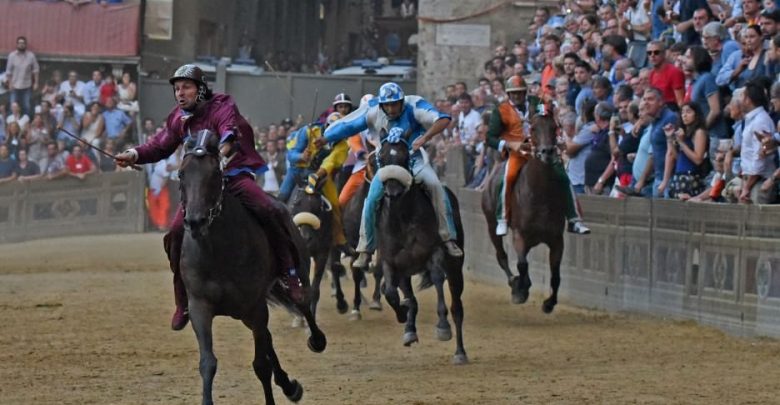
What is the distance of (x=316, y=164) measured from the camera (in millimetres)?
18141

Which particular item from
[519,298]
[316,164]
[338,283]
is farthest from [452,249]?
[338,283]

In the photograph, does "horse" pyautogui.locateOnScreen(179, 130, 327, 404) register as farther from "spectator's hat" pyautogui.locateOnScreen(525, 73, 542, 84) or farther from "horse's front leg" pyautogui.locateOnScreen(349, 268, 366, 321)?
"spectator's hat" pyautogui.locateOnScreen(525, 73, 542, 84)

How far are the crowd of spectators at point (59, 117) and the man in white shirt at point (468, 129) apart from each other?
757cm

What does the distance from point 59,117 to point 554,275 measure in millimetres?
17563

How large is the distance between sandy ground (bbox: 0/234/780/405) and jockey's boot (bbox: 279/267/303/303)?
0.84 meters

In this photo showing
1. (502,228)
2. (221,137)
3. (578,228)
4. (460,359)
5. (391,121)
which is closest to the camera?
(221,137)

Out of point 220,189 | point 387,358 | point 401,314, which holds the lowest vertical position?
point 387,358

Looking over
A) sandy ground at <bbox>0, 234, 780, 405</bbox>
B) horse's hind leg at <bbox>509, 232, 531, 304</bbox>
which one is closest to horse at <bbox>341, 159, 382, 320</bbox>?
sandy ground at <bbox>0, 234, 780, 405</bbox>

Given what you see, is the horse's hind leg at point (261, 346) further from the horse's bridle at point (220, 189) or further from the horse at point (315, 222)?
the horse at point (315, 222)

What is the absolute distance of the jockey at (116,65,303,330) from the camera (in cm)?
1098

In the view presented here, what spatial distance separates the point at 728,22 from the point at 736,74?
1.70 m

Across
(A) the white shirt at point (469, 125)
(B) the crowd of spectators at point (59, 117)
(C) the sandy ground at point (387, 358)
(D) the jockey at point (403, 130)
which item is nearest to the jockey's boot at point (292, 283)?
(C) the sandy ground at point (387, 358)

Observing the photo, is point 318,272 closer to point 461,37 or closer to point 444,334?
point 444,334

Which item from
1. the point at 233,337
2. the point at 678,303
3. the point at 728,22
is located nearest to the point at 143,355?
the point at 233,337
